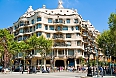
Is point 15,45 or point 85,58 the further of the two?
point 85,58

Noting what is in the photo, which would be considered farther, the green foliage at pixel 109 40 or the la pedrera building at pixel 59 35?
the la pedrera building at pixel 59 35

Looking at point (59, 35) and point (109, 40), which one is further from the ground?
point (59, 35)

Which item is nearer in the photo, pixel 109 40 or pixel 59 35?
pixel 109 40

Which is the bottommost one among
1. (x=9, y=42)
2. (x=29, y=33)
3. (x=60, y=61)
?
(x=60, y=61)

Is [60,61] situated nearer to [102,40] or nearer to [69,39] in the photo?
[69,39]

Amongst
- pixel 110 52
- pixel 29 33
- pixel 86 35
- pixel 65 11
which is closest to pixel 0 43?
pixel 29 33

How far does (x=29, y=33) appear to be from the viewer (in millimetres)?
72812

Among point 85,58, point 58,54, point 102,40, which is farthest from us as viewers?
point 85,58

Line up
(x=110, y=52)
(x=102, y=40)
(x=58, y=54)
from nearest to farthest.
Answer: (x=110, y=52), (x=102, y=40), (x=58, y=54)

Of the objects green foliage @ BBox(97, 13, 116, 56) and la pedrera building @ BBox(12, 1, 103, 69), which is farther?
la pedrera building @ BBox(12, 1, 103, 69)

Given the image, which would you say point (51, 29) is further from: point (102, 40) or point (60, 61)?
point (102, 40)

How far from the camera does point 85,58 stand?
7512 centimetres

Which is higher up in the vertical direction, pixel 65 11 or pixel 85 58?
pixel 65 11

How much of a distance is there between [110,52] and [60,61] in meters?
24.5
